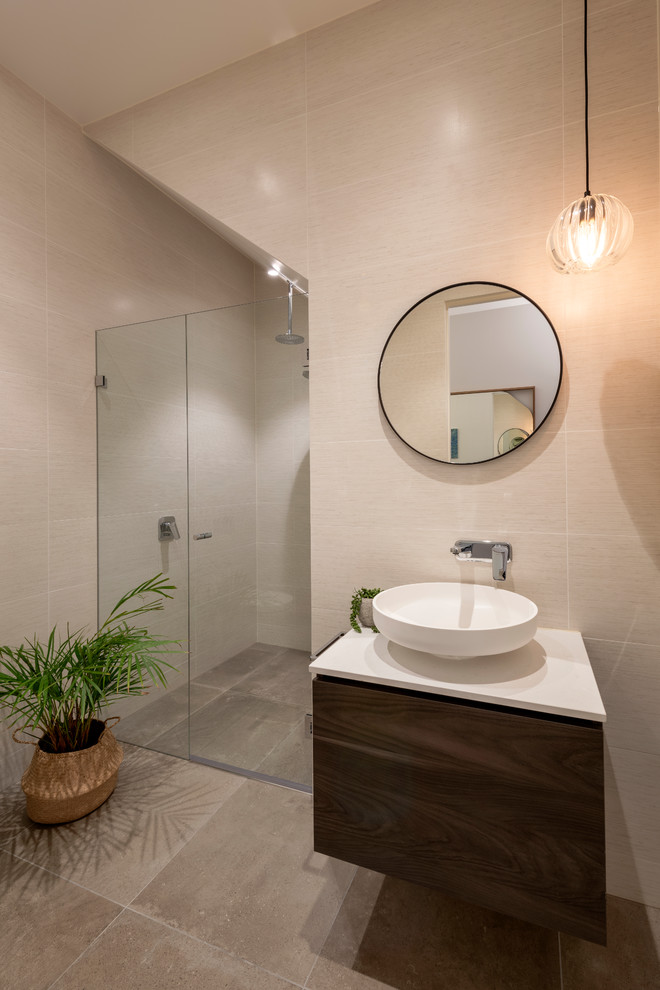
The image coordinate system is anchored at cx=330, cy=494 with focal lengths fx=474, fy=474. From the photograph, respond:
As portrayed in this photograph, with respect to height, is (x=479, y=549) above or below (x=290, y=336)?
below

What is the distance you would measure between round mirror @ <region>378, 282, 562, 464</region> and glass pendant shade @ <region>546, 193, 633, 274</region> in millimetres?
188

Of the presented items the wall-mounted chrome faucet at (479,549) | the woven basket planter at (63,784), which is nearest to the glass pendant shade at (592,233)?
the wall-mounted chrome faucet at (479,549)

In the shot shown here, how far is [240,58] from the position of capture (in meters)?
1.76

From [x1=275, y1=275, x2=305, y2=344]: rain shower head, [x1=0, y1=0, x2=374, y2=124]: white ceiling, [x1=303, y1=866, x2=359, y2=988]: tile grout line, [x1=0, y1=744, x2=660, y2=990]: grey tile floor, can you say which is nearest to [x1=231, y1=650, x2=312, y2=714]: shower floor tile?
[x1=0, y1=744, x2=660, y2=990]: grey tile floor

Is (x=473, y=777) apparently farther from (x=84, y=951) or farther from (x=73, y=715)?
(x=73, y=715)

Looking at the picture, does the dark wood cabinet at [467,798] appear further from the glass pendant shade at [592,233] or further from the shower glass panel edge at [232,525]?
the glass pendant shade at [592,233]

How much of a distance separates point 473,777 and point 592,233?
50.8 inches

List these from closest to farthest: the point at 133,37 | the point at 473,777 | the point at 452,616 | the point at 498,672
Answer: the point at 473,777, the point at 498,672, the point at 452,616, the point at 133,37

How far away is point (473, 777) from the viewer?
3.26 ft

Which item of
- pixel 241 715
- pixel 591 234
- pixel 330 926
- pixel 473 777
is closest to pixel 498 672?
pixel 473 777

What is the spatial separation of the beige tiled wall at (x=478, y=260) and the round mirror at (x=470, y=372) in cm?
5

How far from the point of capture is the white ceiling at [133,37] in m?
1.57

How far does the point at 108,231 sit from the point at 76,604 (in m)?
1.68

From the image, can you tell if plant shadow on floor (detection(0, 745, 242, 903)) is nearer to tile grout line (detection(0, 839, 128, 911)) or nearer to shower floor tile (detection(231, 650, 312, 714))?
tile grout line (detection(0, 839, 128, 911))
